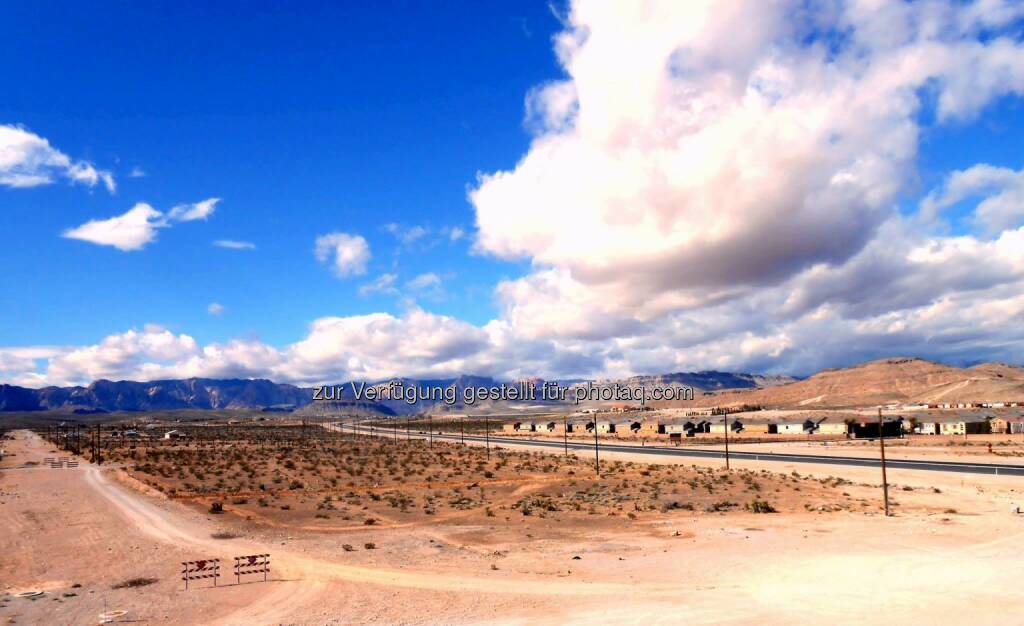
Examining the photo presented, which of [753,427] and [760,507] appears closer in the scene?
[760,507]

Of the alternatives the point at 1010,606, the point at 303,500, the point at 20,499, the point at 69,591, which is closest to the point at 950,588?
the point at 1010,606

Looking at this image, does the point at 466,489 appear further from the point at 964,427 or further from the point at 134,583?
the point at 964,427

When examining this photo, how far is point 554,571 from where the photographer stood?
1043 inches

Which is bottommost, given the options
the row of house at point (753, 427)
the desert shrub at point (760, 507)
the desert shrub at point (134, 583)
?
the row of house at point (753, 427)

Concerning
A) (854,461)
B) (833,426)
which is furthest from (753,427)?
(854,461)

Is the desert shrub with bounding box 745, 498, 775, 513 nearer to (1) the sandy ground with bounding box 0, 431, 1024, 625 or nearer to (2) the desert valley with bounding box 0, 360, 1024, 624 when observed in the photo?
(2) the desert valley with bounding box 0, 360, 1024, 624

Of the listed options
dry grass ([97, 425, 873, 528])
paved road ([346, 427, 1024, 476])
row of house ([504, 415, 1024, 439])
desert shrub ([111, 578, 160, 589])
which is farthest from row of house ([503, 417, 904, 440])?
desert shrub ([111, 578, 160, 589])

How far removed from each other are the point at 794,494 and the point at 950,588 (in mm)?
25431

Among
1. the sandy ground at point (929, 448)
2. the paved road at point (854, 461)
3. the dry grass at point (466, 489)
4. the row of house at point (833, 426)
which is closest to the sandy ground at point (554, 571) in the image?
the dry grass at point (466, 489)

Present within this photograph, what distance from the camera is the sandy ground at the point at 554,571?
69.0ft

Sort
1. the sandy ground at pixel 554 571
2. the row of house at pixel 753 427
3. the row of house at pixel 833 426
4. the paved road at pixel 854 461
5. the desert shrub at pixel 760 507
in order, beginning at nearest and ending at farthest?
the sandy ground at pixel 554 571 < the desert shrub at pixel 760 507 < the paved road at pixel 854 461 < the row of house at pixel 833 426 < the row of house at pixel 753 427

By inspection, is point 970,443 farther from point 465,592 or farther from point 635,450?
point 465,592

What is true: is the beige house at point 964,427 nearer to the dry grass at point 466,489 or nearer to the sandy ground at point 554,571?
the dry grass at point 466,489

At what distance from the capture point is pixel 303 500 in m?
48.6
